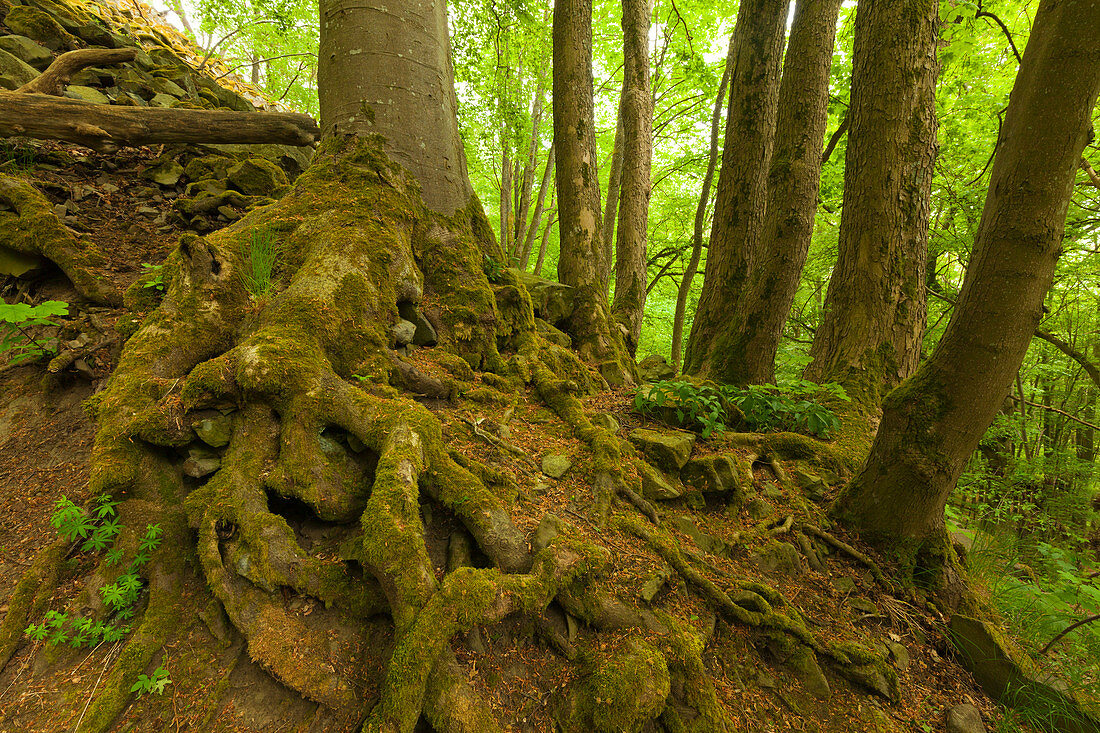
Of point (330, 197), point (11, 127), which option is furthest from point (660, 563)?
point (11, 127)

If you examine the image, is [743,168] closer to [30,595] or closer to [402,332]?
[402,332]

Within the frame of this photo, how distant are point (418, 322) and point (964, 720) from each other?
14.0 feet

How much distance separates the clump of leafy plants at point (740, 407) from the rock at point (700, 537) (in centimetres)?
94

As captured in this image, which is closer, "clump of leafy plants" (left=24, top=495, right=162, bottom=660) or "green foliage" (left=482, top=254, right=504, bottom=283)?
"clump of leafy plants" (left=24, top=495, right=162, bottom=660)

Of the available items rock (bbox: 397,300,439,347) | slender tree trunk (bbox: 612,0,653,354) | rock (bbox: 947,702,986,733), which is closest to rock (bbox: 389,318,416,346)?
rock (bbox: 397,300,439,347)

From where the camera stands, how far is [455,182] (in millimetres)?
4312

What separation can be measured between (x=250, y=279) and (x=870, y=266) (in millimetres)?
5901

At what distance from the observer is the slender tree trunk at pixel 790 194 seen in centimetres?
503

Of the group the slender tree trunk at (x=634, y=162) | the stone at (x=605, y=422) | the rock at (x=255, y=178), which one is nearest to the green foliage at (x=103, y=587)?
the stone at (x=605, y=422)

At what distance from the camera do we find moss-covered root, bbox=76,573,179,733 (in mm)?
1616

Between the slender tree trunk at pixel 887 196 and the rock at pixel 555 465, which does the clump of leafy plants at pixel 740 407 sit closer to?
the slender tree trunk at pixel 887 196

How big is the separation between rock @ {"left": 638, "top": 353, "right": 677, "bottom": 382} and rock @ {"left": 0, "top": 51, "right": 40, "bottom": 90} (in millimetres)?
8117

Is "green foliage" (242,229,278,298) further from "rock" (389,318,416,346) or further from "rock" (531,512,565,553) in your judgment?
"rock" (531,512,565,553)

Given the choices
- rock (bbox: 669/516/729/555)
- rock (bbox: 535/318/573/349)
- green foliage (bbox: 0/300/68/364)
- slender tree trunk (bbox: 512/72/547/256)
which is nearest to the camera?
green foliage (bbox: 0/300/68/364)
